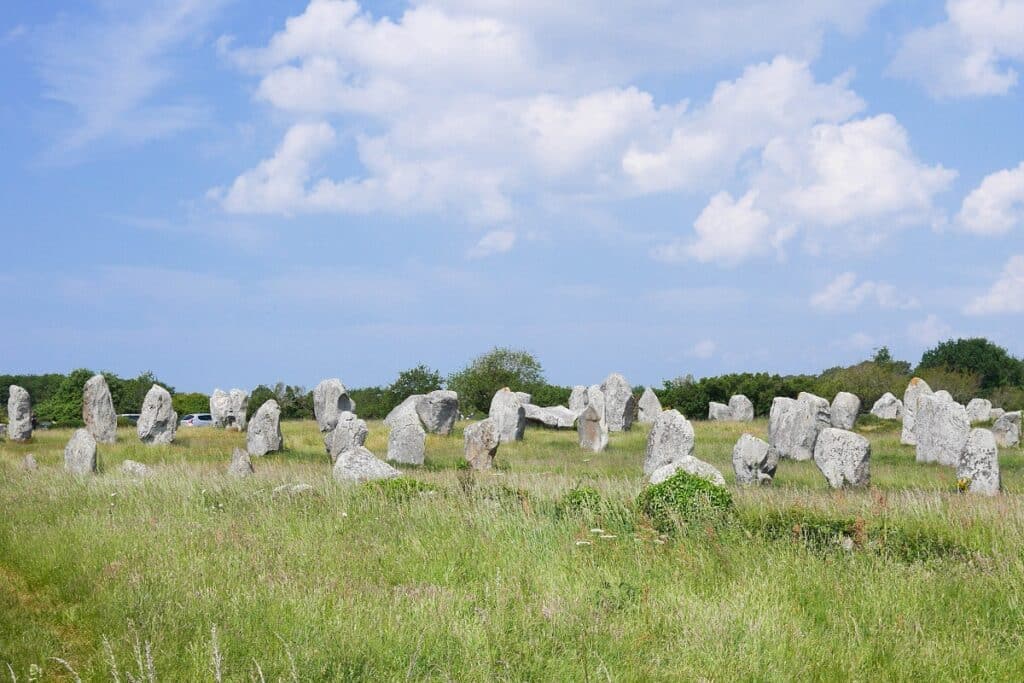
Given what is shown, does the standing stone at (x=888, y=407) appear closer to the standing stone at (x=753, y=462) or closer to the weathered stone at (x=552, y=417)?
the weathered stone at (x=552, y=417)

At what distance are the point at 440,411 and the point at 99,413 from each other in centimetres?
1295

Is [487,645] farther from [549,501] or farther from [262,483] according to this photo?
[262,483]

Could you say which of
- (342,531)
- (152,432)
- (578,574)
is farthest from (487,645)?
(152,432)

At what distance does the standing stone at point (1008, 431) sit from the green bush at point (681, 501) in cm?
2381

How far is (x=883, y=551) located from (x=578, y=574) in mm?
3615

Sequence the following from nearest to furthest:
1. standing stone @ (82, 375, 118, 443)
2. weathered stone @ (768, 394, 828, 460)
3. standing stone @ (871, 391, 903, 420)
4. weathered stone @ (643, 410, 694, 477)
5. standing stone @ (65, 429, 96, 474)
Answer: standing stone @ (65, 429, 96, 474)
weathered stone @ (643, 410, 694, 477)
weathered stone @ (768, 394, 828, 460)
standing stone @ (82, 375, 118, 443)
standing stone @ (871, 391, 903, 420)

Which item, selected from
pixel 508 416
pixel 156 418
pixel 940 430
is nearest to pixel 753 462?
pixel 940 430

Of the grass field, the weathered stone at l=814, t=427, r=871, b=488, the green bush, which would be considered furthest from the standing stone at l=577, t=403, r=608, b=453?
the green bush

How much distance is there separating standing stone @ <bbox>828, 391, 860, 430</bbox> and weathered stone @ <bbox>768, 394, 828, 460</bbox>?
13.4 meters

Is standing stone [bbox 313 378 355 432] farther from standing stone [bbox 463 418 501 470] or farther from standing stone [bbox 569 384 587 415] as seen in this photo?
standing stone [bbox 463 418 501 470]

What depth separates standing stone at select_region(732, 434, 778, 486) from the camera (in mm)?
22156

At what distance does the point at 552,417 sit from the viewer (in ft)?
145

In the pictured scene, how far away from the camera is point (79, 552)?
11.2 meters

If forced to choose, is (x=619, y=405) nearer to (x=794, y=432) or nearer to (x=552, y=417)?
(x=552, y=417)
